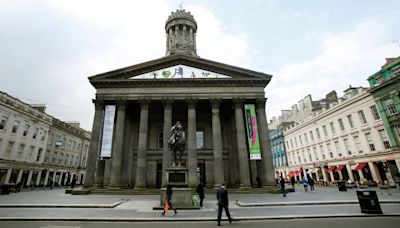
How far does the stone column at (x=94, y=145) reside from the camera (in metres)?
21.3

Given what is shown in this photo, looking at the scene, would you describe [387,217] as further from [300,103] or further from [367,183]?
[300,103]

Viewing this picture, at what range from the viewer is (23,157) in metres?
32.6

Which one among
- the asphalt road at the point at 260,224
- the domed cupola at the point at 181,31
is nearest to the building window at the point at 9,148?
the domed cupola at the point at 181,31

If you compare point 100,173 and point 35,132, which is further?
point 35,132

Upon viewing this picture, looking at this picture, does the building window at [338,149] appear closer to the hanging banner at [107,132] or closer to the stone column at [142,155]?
the stone column at [142,155]

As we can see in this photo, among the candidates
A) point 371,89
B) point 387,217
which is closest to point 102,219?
point 387,217

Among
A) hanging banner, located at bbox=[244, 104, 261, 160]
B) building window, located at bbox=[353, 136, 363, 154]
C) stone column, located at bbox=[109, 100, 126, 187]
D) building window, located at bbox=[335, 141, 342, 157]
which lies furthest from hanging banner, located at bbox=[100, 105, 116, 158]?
building window, located at bbox=[335, 141, 342, 157]

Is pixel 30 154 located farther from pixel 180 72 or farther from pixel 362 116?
pixel 362 116

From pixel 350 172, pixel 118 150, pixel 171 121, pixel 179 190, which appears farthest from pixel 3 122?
pixel 350 172

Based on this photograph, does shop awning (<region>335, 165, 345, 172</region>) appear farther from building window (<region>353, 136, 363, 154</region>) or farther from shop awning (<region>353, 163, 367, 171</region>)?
building window (<region>353, 136, 363, 154</region>)

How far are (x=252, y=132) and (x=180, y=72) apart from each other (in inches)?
425

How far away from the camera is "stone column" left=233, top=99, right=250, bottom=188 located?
2141 centimetres

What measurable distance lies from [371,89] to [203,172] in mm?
23594

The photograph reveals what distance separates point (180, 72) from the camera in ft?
81.5
